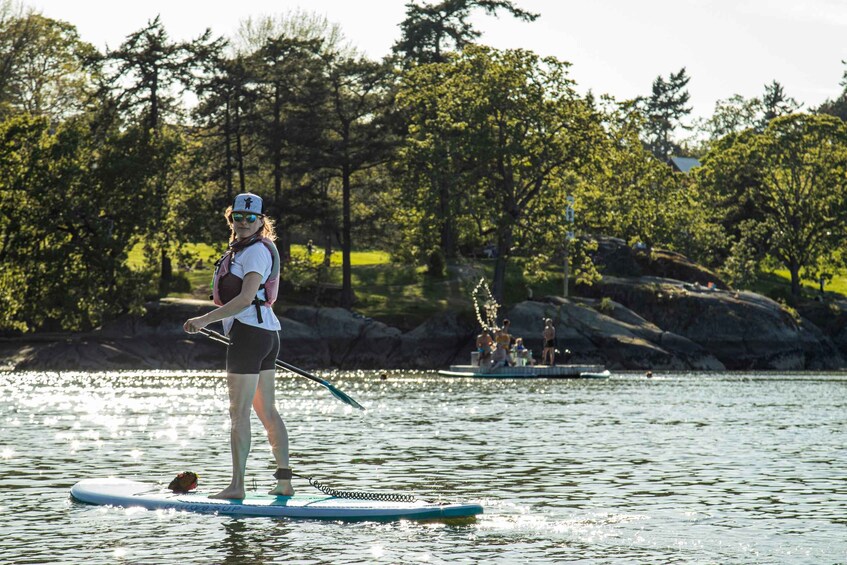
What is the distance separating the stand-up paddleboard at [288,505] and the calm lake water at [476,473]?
6.0 inches

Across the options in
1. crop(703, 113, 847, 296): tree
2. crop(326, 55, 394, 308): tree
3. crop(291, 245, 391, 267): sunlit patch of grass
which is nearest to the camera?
crop(326, 55, 394, 308): tree

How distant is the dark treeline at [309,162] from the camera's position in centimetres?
5966

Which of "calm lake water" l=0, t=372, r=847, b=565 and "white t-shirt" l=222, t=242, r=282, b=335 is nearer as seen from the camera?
"calm lake water" l=0, t=372, r=847, b=565

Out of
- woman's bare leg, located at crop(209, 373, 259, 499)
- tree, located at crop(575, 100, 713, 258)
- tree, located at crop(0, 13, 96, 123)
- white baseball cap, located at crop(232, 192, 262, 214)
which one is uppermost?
tree, located at crop(0, 13, 96, 123)

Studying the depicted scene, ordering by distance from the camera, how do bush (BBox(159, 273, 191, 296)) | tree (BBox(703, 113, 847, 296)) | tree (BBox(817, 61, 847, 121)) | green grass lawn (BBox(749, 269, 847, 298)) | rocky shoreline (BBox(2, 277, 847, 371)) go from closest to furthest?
rocky shoreline (BBox(2, 277, 847, 371))
bush (BBox(159, 273, 191, 296))
tree (BBox(703, 113, 847, 296))
green grass lawn (BBox(749, 269, 847, 298))
tree (BBox(817, 61, 847, 121))

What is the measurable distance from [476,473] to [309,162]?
48.6 metres

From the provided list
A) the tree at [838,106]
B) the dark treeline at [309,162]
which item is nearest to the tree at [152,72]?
the dark treeline at [309,162]

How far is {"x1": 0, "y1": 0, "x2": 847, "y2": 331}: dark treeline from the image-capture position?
196 ft

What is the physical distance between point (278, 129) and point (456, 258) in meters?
16.0

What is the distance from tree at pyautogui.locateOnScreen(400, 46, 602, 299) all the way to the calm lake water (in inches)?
1222

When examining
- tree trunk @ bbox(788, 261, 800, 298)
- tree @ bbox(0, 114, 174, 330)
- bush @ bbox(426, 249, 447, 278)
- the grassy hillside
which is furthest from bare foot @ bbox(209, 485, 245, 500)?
tree trunk @ bbox(788, 261, 800, 298)

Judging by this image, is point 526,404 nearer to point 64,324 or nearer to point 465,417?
point 465,417

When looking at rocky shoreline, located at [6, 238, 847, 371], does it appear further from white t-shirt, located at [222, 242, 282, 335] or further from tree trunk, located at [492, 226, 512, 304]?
white t-shirt, located at [222, 242, 282, 335]

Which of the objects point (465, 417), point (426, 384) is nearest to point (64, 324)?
point (426, 384)
